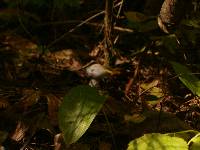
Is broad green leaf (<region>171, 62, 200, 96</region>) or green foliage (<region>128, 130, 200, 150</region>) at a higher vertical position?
broad green leaf (<region>171, 62, 200, 96</region>)

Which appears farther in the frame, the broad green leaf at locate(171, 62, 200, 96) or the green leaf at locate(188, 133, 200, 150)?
the broad green leaf at locate(171, 62, 200, 96)

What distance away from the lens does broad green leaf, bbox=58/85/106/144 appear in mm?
1771

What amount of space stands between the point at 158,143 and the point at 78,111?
1.37ft

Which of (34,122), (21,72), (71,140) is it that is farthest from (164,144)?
(21,72)

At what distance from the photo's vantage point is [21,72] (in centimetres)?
252

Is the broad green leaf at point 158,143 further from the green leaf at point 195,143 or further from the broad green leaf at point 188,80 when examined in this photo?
the broad green leaf at point 188,80

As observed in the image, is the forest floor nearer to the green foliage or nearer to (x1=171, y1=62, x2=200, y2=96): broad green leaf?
(x1=171, y1=62, x2=200, y2=96): broad green leaf

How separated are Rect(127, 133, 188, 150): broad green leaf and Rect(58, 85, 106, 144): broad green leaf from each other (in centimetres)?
25

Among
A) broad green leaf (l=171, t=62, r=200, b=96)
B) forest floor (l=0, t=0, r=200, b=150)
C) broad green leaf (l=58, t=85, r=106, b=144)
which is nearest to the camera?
broad green leaf (l=58, t=85, r=106, b=144)

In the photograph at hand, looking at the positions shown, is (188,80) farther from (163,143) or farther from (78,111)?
(78,111)

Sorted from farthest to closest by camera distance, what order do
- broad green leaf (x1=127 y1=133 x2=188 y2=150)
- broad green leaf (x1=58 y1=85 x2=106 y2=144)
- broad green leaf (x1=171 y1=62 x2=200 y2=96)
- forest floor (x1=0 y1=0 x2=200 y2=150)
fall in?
forest floor (x1=0 y1=0 x2=200 y2=150), broad green leaf (x1=171 y1=62 x2=200 y2=96), broad green leaf (x1=58 y1=85 x2=106 y2=144), broad green leaf (x1=127 y1=133 x2=188 y2=150)

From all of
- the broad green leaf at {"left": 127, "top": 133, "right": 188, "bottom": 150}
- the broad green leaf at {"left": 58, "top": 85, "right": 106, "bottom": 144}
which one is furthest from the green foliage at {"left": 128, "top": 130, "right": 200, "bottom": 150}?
the broad green leaf at {"left": 58, "top": 85, "right": 106, "bottom": 144}

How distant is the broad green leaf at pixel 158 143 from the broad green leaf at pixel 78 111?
9.7 inches

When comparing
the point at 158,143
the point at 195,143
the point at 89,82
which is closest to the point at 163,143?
the point at 158,143
